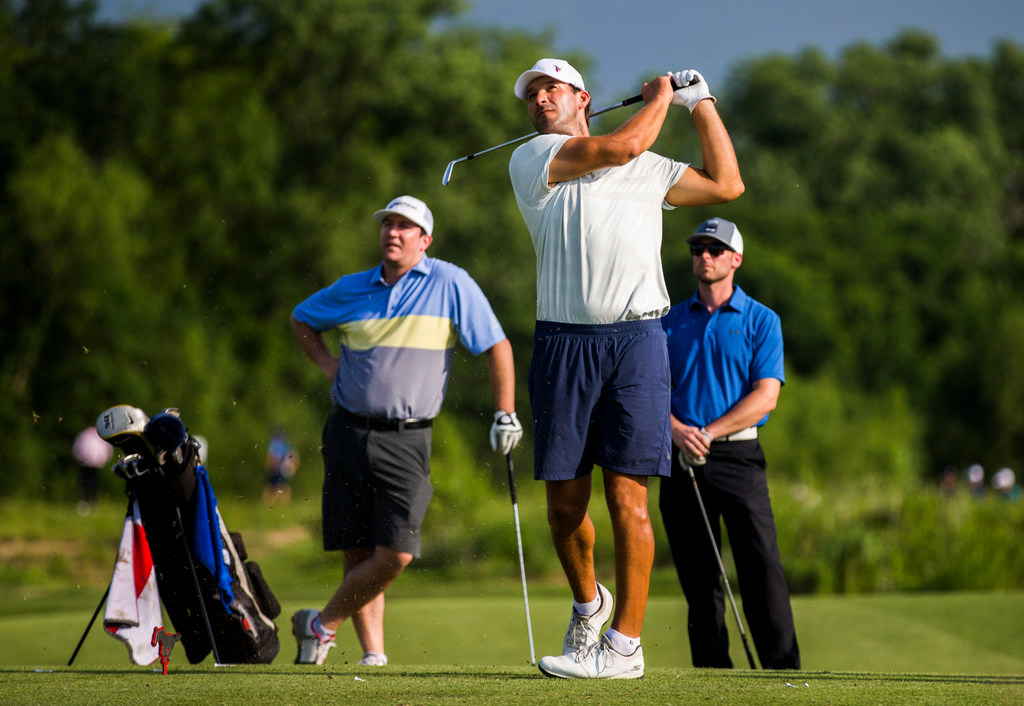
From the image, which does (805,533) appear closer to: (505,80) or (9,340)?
(9,340)

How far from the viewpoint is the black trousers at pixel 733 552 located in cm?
523

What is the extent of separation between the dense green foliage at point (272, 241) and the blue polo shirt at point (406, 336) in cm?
864

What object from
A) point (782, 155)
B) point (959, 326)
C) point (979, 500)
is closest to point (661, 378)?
point (979, 500)

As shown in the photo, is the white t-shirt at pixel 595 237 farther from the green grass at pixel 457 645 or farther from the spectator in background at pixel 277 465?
the spectator in background at pixel 277 465

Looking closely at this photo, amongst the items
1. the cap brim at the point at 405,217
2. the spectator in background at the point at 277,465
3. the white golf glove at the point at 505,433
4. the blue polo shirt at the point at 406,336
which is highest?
the cap brim at the point at 405,217

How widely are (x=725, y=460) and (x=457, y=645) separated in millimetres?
2802

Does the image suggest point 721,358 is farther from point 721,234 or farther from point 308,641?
point 308,641

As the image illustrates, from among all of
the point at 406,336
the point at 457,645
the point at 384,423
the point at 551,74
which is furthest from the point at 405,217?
the point at 457,645

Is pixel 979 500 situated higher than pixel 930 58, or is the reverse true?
pixel 930 58

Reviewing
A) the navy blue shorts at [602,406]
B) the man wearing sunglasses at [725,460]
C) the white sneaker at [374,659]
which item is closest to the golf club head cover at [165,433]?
the white sneaker at [374,659]

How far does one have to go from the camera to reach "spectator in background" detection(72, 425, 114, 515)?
728 inches

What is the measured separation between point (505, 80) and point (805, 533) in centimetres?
1724

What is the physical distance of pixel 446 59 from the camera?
2692 centimetres

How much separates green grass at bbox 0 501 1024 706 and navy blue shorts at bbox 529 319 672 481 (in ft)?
2.33
